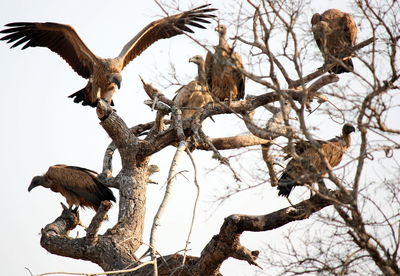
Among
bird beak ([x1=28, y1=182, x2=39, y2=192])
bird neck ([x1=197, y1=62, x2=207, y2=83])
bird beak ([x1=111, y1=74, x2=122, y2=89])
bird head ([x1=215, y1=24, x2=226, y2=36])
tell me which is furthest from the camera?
bird beak ([x1=111, y1=74, x2=122, y2=89])

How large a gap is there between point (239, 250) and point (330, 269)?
5.21 ft

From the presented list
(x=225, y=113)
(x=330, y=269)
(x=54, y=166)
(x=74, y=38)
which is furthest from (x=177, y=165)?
(x=74, y=38)

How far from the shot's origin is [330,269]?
471 centimetres

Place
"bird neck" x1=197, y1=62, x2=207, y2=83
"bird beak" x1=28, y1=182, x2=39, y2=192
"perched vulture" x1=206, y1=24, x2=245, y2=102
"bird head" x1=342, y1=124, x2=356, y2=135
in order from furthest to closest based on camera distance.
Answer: "bird beak" x1=28, y1=182, x2=39, y2=192, "bird head" x1=342, y1=124, x2=356, y2=135, "perched vulture" x1=206, y1=24, x2=245, y2=102, "bird neck" x1=197, y1=62, x2=207, y2=83

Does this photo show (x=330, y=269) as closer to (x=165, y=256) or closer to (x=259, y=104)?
(x=165, y=256)

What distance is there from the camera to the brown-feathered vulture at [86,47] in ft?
34.2

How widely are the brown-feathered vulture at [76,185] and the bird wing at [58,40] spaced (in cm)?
189

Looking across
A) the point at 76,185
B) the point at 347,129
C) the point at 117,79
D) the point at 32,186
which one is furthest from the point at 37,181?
the point at 347,129

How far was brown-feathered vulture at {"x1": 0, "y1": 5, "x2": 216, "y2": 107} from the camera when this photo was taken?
1041cm

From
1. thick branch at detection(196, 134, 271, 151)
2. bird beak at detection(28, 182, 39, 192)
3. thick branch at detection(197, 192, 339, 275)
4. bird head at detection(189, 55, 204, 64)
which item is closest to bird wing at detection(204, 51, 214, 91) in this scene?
bird head at detection(189, 55, 204, 64)

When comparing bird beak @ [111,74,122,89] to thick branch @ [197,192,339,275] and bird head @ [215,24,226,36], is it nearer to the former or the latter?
bird head @ [215,24,226,36]

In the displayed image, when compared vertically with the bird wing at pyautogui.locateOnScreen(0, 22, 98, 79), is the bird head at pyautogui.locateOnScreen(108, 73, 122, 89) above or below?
below

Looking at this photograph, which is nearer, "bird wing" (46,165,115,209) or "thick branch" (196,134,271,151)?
"thick branch" (196,134,271,151)

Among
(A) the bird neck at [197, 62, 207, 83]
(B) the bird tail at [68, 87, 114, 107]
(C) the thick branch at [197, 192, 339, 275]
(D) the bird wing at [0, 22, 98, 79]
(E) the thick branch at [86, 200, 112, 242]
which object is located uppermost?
(D) the bird wing at [0, 22, 98, 79]
